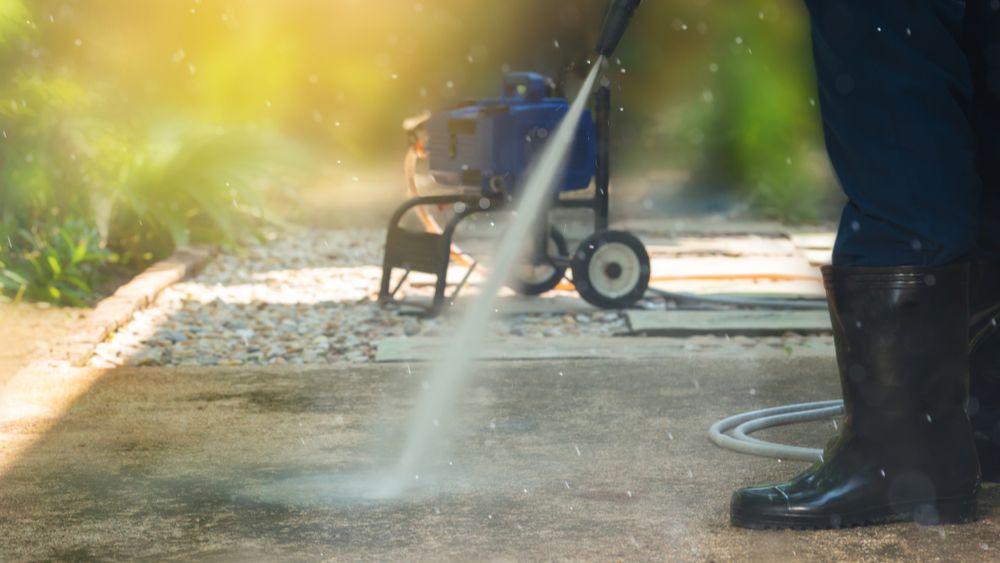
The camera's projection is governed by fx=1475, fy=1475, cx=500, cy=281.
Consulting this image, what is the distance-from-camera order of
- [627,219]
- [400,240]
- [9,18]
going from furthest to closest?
[627,219], [9,18], [400,240]

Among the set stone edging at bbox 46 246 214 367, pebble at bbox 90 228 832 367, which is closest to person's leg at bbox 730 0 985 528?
pebble at bbox 90 228 832 367

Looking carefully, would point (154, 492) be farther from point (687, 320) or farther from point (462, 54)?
point (462, 54)

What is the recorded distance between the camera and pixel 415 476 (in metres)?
2.87

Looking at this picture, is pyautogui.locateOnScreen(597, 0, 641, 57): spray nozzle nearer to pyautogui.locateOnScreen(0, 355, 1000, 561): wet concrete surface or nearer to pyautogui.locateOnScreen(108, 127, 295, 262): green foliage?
pyautogui.locateOnScreen(0, 355, 1000, 561): wet concrete surface

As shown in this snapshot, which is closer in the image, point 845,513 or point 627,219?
point 845,513

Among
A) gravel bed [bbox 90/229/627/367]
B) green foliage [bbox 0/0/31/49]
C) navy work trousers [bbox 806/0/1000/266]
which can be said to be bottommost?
gravel bed [bbox 90/229/627/367]

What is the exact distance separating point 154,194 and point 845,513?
16.6ft

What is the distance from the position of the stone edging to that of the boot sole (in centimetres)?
261

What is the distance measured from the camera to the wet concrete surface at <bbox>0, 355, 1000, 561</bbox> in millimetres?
2369

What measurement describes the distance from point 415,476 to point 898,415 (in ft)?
3.14

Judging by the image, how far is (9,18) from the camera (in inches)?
239

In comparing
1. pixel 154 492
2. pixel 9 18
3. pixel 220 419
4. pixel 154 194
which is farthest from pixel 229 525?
pixel 154 194

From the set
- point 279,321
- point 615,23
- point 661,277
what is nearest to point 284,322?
point 279,321

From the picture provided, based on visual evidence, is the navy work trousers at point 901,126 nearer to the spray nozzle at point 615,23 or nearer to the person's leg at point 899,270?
the person's leg at point 899,270
